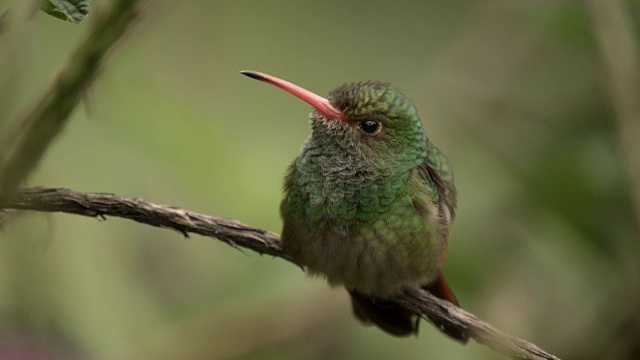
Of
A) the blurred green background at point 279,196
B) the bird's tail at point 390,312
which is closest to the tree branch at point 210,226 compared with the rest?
the bird's tail at point 390,312

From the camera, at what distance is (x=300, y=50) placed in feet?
17.1

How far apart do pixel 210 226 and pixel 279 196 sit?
1712mm

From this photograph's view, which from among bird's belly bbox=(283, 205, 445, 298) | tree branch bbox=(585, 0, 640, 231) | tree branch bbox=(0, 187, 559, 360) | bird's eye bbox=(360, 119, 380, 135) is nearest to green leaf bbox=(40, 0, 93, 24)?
tree branch bbox=(0, 187, 559, 360)

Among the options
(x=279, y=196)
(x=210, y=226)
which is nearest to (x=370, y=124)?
(x=210, y=226)

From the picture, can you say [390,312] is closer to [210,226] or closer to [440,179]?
[440,179]

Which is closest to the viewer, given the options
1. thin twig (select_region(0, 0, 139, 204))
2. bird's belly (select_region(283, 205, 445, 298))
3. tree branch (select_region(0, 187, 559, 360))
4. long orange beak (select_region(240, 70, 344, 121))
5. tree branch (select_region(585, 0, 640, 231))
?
thin twig (select_region(0, 0, 139, 204))

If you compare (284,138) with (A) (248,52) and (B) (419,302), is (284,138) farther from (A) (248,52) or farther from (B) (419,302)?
(B) (419,302)

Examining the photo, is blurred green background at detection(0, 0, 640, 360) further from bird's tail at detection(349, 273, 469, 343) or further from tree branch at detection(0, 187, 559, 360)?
tree branch at detection(0, 187, 559, 360)

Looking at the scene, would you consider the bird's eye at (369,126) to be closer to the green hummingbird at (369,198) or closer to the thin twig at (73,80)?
the green hummingbird at (369,198)

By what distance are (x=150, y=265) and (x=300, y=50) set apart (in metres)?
2.14

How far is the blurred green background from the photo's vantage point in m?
3.40

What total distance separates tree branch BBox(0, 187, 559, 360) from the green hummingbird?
0.41 ft

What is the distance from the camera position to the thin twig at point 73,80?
797 mm

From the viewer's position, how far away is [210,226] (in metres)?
2.03
